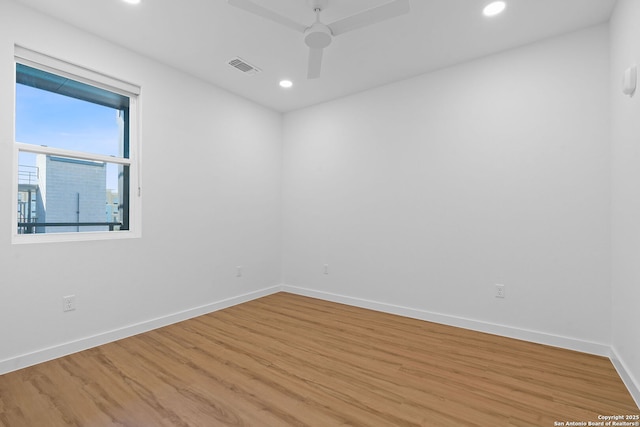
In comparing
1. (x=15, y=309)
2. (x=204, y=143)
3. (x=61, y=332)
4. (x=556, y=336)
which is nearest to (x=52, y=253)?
(x=15, y=309)

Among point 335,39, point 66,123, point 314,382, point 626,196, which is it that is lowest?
point 314,382

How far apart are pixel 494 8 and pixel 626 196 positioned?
1673 mm

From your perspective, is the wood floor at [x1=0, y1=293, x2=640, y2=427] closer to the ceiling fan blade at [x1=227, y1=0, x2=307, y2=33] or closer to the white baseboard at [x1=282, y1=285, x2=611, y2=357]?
the white baseboard at [x1=282, y1=285, x2=611, y2=357]

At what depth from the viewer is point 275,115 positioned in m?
4.61

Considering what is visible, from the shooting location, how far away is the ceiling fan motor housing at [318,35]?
207 centimetres

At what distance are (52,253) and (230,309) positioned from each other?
1.88 metres

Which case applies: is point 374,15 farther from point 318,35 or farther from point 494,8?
point 494,8

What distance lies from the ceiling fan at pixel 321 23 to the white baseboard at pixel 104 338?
2888 mm

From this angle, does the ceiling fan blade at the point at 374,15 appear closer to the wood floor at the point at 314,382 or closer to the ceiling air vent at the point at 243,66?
the ceiling air vent at the point at 243,66

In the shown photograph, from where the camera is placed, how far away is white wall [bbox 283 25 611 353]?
8.36 ft

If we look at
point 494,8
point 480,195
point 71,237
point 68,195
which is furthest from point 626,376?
point 68,195

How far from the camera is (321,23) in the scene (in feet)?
6.91

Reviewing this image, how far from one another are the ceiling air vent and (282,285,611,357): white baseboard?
115 inches

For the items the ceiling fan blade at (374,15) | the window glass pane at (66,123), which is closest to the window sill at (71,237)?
the window glass pane at (66,123)
